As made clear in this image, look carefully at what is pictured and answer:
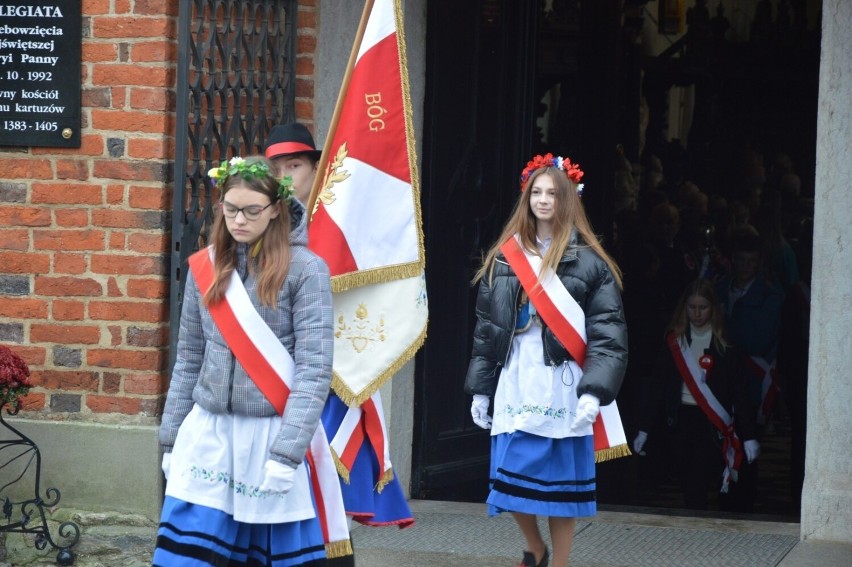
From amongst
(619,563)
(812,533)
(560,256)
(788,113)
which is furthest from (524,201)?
(788,113)

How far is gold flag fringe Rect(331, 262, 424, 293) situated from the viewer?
17.3ft

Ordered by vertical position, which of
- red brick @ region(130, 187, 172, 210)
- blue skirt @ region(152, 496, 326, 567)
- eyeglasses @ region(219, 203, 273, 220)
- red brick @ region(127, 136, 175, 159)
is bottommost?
blue skirt @ region(152, 496, 326, 567)

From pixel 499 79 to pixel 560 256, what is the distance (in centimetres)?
233

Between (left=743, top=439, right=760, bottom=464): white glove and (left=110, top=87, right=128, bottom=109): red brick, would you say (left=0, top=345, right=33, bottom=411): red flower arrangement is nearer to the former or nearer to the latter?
(left=110, top=87, right=128, bottom=109): red brick

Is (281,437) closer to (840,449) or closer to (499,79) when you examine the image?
(840,449)

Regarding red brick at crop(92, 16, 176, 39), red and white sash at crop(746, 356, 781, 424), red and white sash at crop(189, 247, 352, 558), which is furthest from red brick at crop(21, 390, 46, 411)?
red and white sash at crop(746, 356, 781, 424)

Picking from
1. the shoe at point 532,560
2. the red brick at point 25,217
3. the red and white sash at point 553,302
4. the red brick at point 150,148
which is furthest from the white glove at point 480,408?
the red brick at point 25,217

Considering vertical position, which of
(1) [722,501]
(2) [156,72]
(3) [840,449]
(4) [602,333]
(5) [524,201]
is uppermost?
(2) [156,72]

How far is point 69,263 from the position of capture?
245 inches

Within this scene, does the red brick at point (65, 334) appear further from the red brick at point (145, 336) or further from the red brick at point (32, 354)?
the red brick at point (145, 336)

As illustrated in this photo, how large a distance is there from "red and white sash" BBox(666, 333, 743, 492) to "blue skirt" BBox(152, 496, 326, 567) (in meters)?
3.67

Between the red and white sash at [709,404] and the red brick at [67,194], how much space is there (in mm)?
3196

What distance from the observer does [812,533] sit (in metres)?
6.45

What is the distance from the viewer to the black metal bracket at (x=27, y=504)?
6023mm
